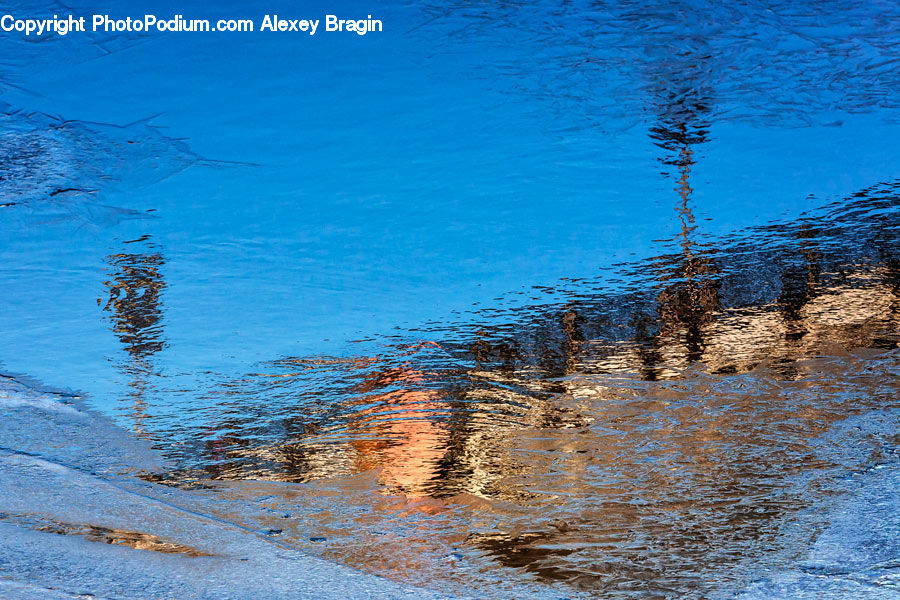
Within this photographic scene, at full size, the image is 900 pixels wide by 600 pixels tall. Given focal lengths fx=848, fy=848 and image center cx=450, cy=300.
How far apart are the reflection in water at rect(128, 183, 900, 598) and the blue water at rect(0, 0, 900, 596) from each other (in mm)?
53

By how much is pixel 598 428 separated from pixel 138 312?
238 centimetres

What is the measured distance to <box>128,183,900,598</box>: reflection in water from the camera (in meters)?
2.20

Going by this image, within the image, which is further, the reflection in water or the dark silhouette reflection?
the dark silhouette reflection

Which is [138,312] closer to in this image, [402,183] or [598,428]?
[402,183]

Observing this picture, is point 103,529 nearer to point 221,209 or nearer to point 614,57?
point 221,209

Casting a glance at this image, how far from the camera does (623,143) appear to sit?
5332mm

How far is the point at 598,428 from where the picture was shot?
284 centimetres

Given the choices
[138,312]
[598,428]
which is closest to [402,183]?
[138,312]

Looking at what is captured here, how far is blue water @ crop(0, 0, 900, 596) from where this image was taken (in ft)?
12.2

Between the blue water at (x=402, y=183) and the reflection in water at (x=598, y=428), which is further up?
the blue water at (x=402, y=183)

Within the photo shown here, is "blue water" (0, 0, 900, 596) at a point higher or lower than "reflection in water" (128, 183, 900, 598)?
higher

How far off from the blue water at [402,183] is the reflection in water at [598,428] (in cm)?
5

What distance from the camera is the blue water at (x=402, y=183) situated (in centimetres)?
373

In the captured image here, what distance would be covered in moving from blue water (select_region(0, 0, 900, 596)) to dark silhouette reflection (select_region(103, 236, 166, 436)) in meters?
0.02
